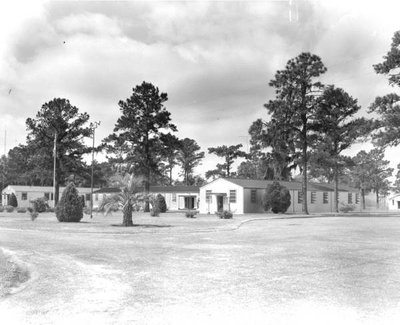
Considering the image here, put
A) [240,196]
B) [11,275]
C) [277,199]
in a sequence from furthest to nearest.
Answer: [240,196], [277,199], [11,275]

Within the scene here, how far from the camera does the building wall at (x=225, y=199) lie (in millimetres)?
53812

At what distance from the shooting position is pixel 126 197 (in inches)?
1013

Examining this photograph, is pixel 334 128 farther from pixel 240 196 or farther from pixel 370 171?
pixel 370 171

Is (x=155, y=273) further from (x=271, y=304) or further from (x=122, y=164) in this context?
(x=122, y=164)

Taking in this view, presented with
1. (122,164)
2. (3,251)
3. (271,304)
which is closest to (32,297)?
(271,304)

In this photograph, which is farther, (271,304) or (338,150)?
(338,150)

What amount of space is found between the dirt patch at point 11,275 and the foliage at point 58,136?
54.5 m

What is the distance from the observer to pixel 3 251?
14.3 metres

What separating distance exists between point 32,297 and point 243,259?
6.14 metres

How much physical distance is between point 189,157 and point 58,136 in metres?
46.7

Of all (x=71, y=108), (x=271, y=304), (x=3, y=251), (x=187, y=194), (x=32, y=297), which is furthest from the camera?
(x=187, y=194)

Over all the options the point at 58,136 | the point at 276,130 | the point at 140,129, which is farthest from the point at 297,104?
the point at 58,136

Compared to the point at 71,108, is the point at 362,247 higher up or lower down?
lower down

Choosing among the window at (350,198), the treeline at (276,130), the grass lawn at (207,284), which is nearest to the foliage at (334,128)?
the treeline at (276,130)
